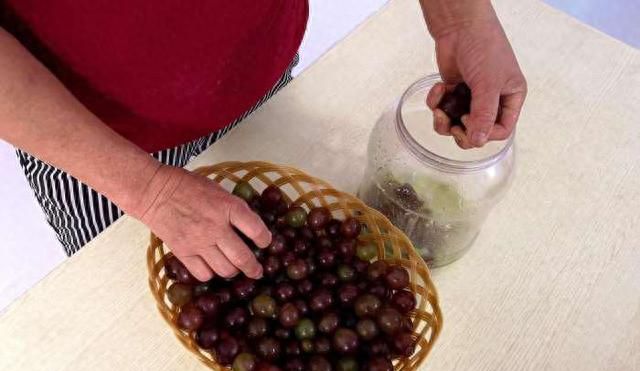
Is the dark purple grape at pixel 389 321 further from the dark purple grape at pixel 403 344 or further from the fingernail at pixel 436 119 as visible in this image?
the fingernail at pixel 436 119

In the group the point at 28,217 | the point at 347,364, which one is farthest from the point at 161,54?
the point at 28,217

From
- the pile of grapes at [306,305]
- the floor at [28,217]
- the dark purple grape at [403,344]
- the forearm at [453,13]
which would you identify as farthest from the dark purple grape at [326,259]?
the floor at [28,217]

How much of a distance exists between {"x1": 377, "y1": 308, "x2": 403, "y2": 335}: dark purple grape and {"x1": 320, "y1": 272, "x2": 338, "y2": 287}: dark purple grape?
62 millimetres

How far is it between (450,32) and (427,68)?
15 cm

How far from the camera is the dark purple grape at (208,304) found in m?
0.61

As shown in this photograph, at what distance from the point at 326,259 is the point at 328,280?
23mm

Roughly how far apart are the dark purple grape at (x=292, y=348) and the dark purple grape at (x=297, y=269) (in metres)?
0.06

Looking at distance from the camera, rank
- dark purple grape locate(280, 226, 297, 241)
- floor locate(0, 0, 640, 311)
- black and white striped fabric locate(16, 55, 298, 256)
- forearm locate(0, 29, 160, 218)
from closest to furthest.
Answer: forearm locate(0, 29, 160, 218) → dark purple grape locate(280, 226, 297, 241) → black and white striped fabric locate(16, 55, 298, 256) → floor locate(0, 0, 640, 311)

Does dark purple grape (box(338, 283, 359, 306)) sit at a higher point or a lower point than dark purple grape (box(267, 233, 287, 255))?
lower

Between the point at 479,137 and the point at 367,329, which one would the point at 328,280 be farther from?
the point at 479,137

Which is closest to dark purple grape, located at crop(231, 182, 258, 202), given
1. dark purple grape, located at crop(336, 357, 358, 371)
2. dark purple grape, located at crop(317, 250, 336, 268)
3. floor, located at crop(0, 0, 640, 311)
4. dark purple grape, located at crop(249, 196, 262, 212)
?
dark purple grape, located at crop(249, 196, 262, 212)

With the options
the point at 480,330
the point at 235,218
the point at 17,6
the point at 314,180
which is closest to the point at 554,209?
the point at 480,330

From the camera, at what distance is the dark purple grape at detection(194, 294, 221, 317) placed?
2.00 ft

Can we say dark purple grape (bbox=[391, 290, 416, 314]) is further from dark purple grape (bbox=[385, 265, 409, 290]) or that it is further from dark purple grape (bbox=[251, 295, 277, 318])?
dark purple grape (bbox=[251, 295, 277, 318])
